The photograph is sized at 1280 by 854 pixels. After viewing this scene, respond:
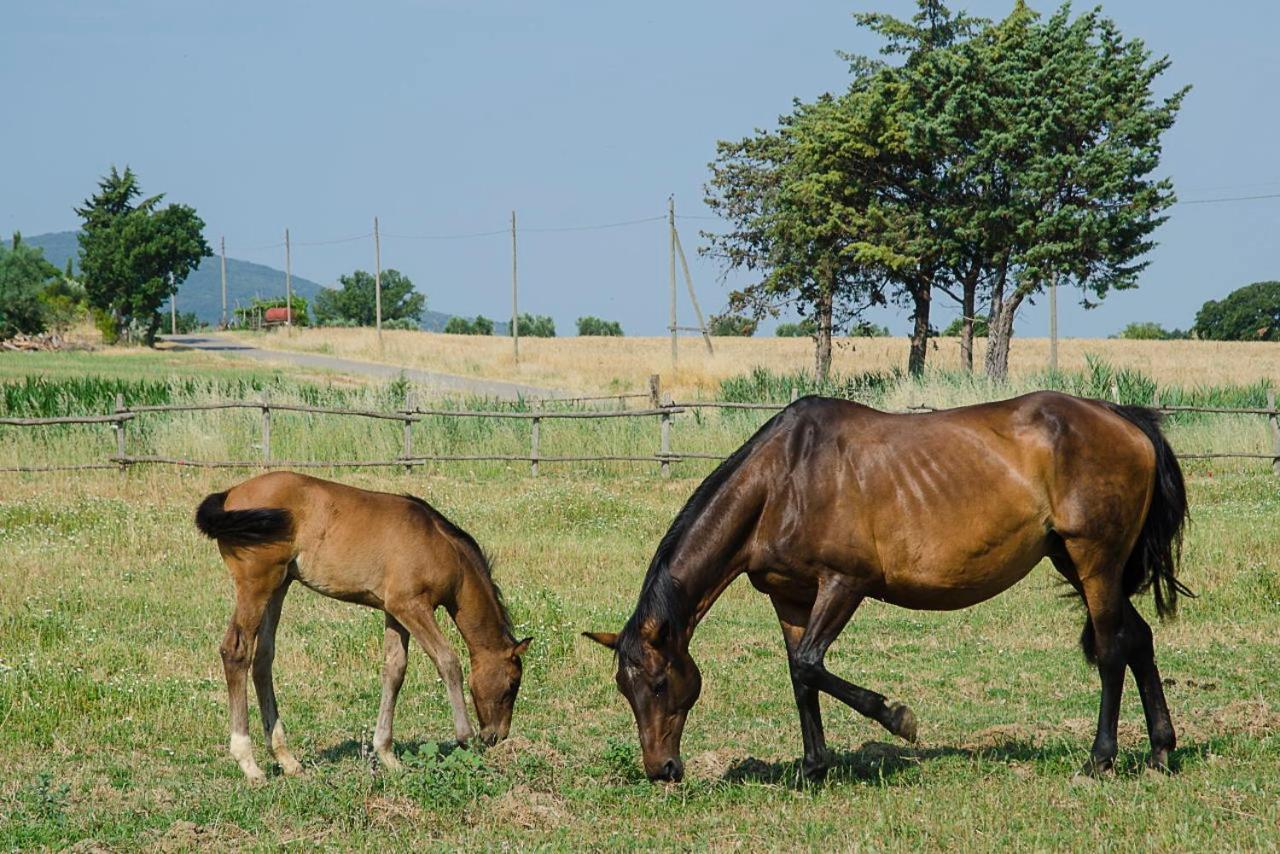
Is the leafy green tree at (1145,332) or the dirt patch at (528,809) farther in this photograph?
the leafy green tree at (1145,332)

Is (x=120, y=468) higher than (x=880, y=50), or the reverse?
(x=880, y=50)

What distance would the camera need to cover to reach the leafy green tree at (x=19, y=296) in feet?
196

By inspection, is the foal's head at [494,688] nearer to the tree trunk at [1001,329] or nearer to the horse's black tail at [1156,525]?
the horse's black tail at [1156,525]

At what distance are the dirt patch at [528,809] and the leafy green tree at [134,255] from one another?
64.3 m

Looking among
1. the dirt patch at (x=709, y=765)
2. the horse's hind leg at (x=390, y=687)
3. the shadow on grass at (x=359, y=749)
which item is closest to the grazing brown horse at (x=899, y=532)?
the dirt patch at (x=709, y=765)

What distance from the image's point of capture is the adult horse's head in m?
6.03

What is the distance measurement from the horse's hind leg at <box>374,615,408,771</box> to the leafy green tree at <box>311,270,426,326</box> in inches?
4006

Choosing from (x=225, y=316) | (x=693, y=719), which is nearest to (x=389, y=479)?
(x=693, y=719)

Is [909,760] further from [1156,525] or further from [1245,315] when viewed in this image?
[1245,315]

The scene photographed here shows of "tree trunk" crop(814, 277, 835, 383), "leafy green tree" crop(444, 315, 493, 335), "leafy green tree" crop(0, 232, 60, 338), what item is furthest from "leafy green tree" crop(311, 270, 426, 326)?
"tree trunk" crop(814, 277, 835, 383)

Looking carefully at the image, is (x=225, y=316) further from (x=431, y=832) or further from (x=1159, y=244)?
(x=431, y=832)

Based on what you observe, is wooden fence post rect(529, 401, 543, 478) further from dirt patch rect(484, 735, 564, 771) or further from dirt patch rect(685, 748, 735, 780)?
dirt patch rect(685, 748, 735, 780)

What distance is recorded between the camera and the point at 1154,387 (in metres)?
25.7

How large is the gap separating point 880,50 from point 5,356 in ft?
113
